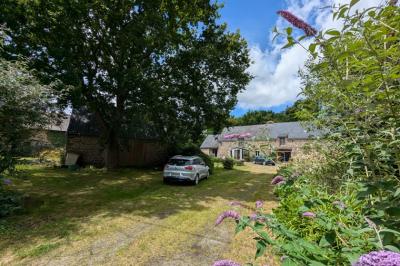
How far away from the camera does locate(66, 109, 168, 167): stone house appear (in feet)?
66.9

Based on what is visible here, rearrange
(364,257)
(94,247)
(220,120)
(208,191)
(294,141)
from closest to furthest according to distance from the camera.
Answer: (364,257), (94,247), (208,191), (220,120), (294,141)

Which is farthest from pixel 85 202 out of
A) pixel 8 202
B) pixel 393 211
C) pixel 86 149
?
pixel 86 149

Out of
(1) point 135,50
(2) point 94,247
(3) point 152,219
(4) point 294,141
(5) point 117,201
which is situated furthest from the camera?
(4) point 294,141

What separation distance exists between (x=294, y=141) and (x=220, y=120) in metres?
26.6

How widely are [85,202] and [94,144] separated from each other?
42.7 ft

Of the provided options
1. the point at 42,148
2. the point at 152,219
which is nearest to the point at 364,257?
the point at 152,219

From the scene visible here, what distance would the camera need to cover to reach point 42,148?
782cm

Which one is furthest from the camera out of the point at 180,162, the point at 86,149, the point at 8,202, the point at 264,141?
the point at 86,149

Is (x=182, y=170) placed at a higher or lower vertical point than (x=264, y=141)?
lower

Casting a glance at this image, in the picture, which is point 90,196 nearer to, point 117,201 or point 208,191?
point 117,201

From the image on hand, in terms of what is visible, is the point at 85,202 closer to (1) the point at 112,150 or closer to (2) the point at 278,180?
(2) the point at 278,180

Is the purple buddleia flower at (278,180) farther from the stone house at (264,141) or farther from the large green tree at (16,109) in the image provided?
the large green tree at (16,109)

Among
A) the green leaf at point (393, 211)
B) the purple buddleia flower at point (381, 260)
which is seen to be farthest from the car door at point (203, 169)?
the purple buddleia flower at point (381, 260)

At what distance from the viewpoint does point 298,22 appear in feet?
4.80
